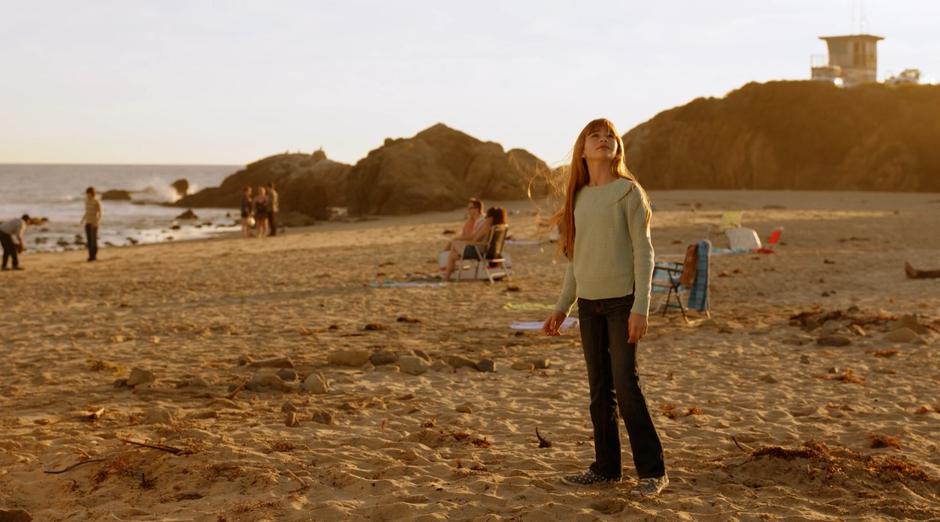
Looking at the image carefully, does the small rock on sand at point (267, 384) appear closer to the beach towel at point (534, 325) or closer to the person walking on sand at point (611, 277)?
the person walking on sand at point (611, 277)

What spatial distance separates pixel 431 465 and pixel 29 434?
7.99ft

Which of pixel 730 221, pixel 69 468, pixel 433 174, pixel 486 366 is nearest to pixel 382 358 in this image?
pixel 486 366

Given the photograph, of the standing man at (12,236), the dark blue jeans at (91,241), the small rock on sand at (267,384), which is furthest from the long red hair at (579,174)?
the dark blue jeans at (91,241)

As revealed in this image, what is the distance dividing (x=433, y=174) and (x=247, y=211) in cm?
1776

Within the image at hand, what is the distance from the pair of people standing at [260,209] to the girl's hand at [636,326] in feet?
72.8

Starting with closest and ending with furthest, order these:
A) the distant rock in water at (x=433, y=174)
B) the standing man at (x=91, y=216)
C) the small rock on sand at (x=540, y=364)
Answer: the small rock on sand at (x=540, y=364), the standing man at (x=91, y=216), the distant rock in water at (x=433, y=174)

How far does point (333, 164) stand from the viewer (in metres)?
56.9

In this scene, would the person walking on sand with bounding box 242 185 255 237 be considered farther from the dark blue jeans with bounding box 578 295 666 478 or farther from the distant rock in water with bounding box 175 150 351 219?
the dark blue jeans with bounding box 578 295 666 478

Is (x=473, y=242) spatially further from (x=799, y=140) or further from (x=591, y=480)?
(x=799, y=140)

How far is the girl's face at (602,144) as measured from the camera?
4496mm

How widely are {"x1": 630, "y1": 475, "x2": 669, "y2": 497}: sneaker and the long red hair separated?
1085mm

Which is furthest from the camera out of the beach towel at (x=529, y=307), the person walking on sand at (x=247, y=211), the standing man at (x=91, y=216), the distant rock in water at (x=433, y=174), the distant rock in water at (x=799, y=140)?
the distant rock in water at (x=799, y=140)

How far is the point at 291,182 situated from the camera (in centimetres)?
5384

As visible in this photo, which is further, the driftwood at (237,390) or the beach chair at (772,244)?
the beach chair at (772,244)
